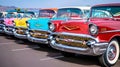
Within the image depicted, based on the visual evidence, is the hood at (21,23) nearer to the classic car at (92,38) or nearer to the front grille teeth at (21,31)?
the front grille teeth at (21,31)

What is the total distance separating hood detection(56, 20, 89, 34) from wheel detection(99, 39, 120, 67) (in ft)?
2.39

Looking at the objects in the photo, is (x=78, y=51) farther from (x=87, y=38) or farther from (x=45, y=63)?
(x=45, y=63)

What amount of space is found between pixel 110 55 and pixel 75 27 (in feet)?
3.81

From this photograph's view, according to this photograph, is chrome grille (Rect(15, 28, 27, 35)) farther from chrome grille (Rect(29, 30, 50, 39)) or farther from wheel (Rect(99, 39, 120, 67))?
wheel (Rect(99, 39, 120, 67))

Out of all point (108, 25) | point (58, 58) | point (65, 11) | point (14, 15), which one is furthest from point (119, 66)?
point (14, 15)

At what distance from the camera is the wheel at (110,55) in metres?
5.48

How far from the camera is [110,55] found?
569 cm

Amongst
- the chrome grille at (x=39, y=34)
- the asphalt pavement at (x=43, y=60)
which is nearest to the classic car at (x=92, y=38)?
the asphalt pavement at (x=43, y=60)

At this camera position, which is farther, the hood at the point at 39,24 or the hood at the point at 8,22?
the hood at the point at 8,22

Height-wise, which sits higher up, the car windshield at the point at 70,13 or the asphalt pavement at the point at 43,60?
the car windshield at the point at 70,13

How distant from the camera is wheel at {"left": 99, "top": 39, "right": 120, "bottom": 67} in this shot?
5484mm

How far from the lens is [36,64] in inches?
229

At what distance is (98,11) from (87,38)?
1.79 metres

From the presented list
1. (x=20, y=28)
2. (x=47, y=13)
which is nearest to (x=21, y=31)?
(x=20, y=28)
